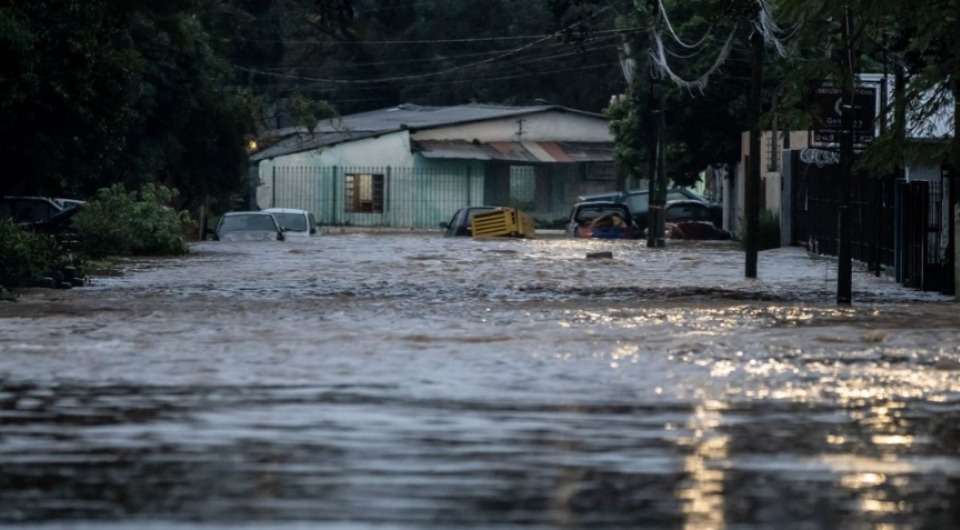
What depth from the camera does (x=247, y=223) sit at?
4534cm

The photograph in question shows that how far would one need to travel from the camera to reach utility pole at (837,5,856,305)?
20297 millimetres

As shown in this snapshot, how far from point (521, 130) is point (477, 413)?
58.6 meters

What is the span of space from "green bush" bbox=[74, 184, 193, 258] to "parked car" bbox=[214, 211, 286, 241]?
632 centimetres

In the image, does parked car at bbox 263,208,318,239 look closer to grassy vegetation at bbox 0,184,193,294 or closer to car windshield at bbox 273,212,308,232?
car windshield at bbox 273,212,308,232

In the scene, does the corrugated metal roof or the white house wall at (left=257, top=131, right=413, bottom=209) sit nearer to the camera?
the corrugated metal roof

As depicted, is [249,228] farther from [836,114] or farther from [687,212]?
[836,114]

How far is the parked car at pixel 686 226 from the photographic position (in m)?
52.3

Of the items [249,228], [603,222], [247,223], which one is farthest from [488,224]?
[249,228]

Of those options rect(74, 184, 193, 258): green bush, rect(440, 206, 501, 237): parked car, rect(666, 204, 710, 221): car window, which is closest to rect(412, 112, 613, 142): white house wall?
rect(666, 204, 710, 221): car window

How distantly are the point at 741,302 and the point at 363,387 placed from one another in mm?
10131

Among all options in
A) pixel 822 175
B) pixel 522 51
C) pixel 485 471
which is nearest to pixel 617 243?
pixel 822 175

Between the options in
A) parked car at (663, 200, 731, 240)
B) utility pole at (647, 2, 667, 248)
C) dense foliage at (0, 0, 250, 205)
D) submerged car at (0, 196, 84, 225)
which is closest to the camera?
dense foliage at (0, 0, 250, 205)

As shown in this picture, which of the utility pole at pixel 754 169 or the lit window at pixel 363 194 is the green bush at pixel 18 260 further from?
the lit window at pixel 363 194

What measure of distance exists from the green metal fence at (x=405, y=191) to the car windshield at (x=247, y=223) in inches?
916
